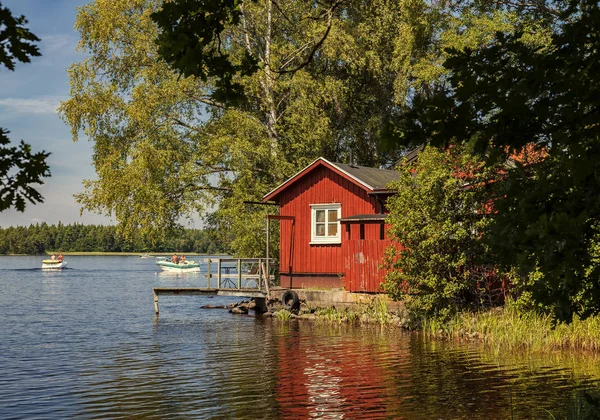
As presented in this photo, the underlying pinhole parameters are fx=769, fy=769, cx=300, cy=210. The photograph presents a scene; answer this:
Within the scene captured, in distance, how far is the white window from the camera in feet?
94.5

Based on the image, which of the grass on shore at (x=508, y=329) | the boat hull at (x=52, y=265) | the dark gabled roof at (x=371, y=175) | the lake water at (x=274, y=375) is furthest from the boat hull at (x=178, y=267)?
the grass on shore at (x=508, y=329)

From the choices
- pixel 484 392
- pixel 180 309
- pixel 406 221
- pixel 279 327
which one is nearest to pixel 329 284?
pixel 279 327

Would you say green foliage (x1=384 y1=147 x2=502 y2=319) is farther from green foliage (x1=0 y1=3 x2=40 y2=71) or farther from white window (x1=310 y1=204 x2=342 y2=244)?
green foliage (x1=0 y1=3 x2=40 y2=71)

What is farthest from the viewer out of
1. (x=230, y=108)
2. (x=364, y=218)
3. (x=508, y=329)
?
(x=230, y=108)

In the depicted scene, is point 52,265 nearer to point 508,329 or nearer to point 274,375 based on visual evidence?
point 508,329

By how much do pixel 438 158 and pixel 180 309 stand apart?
17.3 meters

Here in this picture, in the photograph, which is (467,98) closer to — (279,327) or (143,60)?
(279,327)

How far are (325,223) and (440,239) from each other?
7.54m

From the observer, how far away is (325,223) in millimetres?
29141


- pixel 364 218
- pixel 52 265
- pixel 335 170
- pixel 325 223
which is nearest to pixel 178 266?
pixel 52 265

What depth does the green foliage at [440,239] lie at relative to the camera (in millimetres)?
22141

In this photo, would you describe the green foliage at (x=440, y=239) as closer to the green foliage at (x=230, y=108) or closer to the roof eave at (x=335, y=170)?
the roof eave at (x=335, y=170)

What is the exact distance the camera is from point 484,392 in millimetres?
14586

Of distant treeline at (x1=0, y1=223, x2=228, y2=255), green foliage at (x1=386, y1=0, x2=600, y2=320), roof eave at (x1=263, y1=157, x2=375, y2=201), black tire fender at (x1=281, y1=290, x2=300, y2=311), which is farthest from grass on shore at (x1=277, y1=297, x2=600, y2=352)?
distant treeline at (x1=0, y1=223, x2=228, y2=255)
